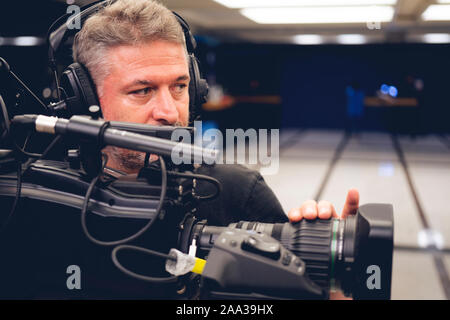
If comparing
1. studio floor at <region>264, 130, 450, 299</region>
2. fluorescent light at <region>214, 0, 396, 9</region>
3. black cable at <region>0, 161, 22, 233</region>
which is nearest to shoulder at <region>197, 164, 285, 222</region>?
black cable at <region>0, 161, 22, 233</region>

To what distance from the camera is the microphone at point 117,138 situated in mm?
→ 623

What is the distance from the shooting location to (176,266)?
27.1 inches

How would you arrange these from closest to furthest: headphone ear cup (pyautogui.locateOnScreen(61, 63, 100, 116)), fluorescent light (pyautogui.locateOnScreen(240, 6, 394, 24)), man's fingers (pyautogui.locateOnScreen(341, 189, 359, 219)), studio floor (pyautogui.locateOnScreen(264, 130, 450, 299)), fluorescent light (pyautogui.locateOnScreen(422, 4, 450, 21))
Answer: man's fingers (pyautogui.locateOnScreen(341, 189, 359, 219)) → headphone ear cup (pyautogui.locateOnScreen(61, 63, 100, 116)) → studio floor (pyautogui.locateOnScreen(264, 130, 450, 299)) → fluorescent light (pyautogui.locateOnScreen(422, 4, 450, 21)) → fluorescent light (pyautogui.locateOnScreen(240, 6, 394, 24))

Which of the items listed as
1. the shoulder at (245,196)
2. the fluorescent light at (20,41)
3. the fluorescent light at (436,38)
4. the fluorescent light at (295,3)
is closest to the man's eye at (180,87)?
the shoulder at (245,196)

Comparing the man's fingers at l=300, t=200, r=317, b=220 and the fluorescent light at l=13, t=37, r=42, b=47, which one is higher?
the fluorescent light at l=13, t=37, r=42, b=47

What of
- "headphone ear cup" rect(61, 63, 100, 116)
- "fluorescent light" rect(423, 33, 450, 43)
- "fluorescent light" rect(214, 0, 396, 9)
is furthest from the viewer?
"fluorescent light" rect(423, 33, 450, 43)

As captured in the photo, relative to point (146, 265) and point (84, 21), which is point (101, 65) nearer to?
point (84, 21)

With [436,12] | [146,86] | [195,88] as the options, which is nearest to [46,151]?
[146,86]

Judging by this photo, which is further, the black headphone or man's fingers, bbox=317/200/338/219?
the black headphone

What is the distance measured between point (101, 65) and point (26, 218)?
531mm

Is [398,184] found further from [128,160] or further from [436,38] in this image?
[436,38]

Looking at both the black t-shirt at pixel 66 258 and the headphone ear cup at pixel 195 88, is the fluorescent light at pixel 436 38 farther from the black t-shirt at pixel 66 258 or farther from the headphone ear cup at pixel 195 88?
the black t-shirt at pixel 66 258

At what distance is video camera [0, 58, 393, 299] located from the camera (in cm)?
62

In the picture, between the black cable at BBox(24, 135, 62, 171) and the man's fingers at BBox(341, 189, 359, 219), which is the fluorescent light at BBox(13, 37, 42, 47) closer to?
the black cable at BBox(24, 135, 62, 171)
